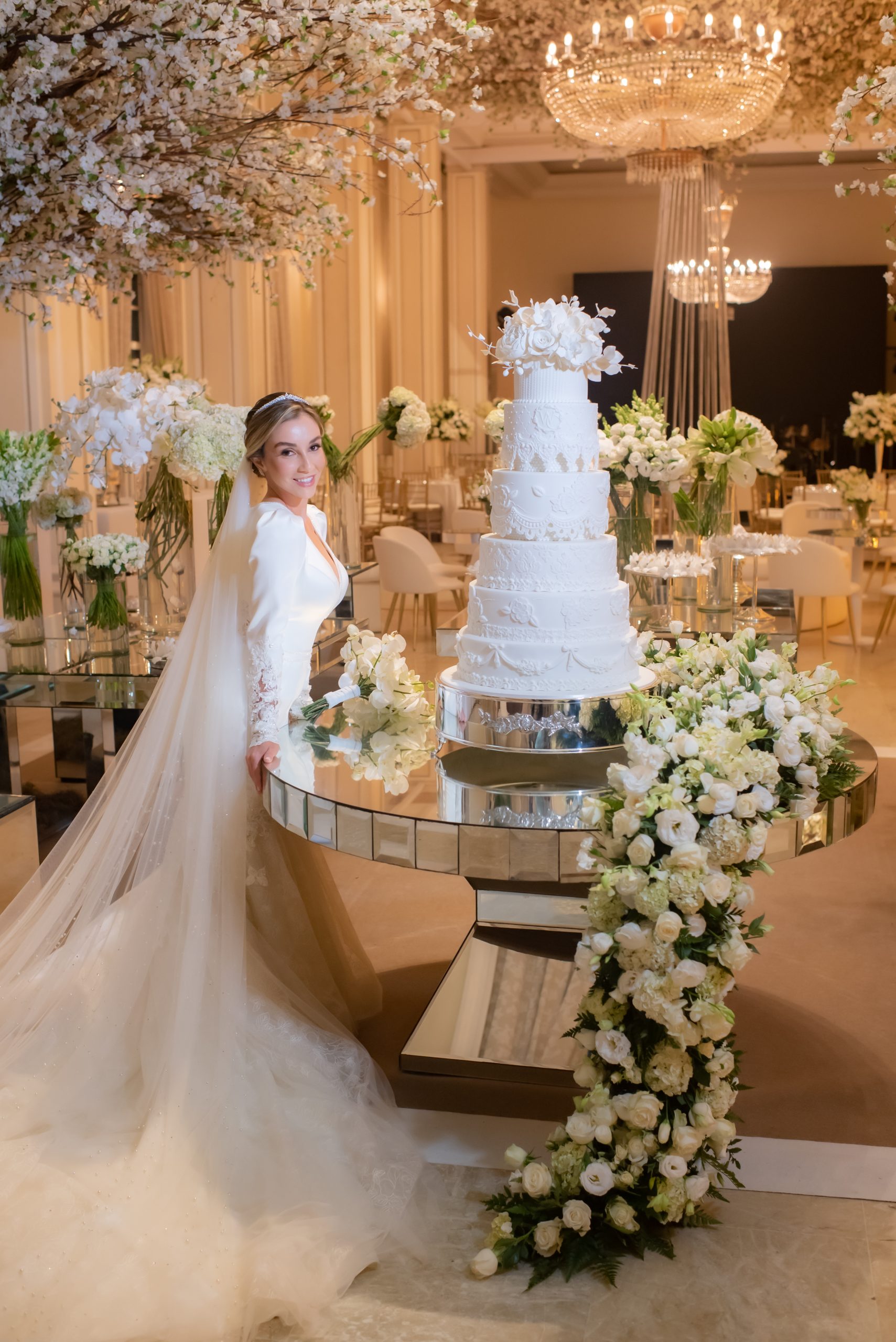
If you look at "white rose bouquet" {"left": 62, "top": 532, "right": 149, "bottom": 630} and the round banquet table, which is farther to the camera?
"white rose bouquet" {"left": 62, "top": 532, "right": 149, "bottom": 630}

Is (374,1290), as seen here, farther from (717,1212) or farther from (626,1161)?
(717,1212)

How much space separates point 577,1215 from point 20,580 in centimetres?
342

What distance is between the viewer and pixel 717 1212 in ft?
9.50

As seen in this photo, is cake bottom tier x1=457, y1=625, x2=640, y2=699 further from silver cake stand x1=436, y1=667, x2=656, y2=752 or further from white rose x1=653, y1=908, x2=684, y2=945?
white rose x1=653, y1=908, x2=684, y2=945

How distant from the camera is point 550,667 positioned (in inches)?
123

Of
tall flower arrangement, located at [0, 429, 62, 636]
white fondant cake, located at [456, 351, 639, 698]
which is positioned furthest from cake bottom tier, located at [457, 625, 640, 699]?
tall flower arrangement, located at [0, 429, 62, 636]

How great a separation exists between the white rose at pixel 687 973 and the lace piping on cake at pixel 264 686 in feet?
3.99

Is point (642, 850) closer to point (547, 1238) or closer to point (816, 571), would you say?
point (547, 1238)

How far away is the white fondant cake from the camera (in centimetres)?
314

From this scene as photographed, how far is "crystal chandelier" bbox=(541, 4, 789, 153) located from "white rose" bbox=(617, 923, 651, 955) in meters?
5.36

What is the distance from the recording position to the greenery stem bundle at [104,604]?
4.91 meters

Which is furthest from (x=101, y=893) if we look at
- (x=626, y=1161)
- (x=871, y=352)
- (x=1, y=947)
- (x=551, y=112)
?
(x=871, y=352)

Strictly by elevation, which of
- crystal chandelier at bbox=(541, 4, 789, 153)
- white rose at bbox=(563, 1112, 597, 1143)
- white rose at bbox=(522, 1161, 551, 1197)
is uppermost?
crystal chandelier at bbox=(541, 4, 789, 153)

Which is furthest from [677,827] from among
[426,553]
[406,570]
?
[426,553]
